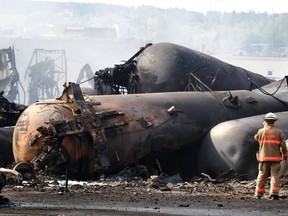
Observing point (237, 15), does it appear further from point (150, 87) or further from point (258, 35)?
point (150, 87)

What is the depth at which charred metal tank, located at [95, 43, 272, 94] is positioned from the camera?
63.7ft

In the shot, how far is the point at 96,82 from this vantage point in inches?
809

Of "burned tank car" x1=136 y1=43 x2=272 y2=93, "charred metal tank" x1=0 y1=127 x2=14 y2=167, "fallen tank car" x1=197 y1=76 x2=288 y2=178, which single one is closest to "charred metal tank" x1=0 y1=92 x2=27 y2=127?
"charred metal tank" x1=0 y1=127 x2=14 y2=167

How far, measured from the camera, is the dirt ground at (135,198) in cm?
1084

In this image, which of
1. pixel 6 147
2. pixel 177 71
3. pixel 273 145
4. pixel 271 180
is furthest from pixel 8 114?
pixel 271 180

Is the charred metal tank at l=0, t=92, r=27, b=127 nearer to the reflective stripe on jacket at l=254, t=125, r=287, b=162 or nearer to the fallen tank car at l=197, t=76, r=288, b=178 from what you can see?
the fallen tank car at l=197, t=76, r=288, b=178

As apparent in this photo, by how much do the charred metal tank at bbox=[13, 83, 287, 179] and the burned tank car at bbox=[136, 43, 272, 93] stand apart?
1917 mm

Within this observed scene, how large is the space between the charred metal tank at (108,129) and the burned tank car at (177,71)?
75.5 inches

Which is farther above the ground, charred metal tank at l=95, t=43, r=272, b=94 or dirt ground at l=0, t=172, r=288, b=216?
charred metal tank at l=95, t=43, r=272, b=94

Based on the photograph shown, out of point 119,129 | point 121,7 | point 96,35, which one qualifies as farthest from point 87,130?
point 121,7

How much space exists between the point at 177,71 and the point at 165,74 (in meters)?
0.31

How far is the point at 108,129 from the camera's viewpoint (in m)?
15.3

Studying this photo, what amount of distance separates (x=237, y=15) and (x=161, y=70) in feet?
312

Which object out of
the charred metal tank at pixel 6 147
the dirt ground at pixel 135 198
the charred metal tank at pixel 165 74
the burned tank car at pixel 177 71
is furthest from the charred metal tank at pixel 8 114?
the dirt ground at pixel 135 198
